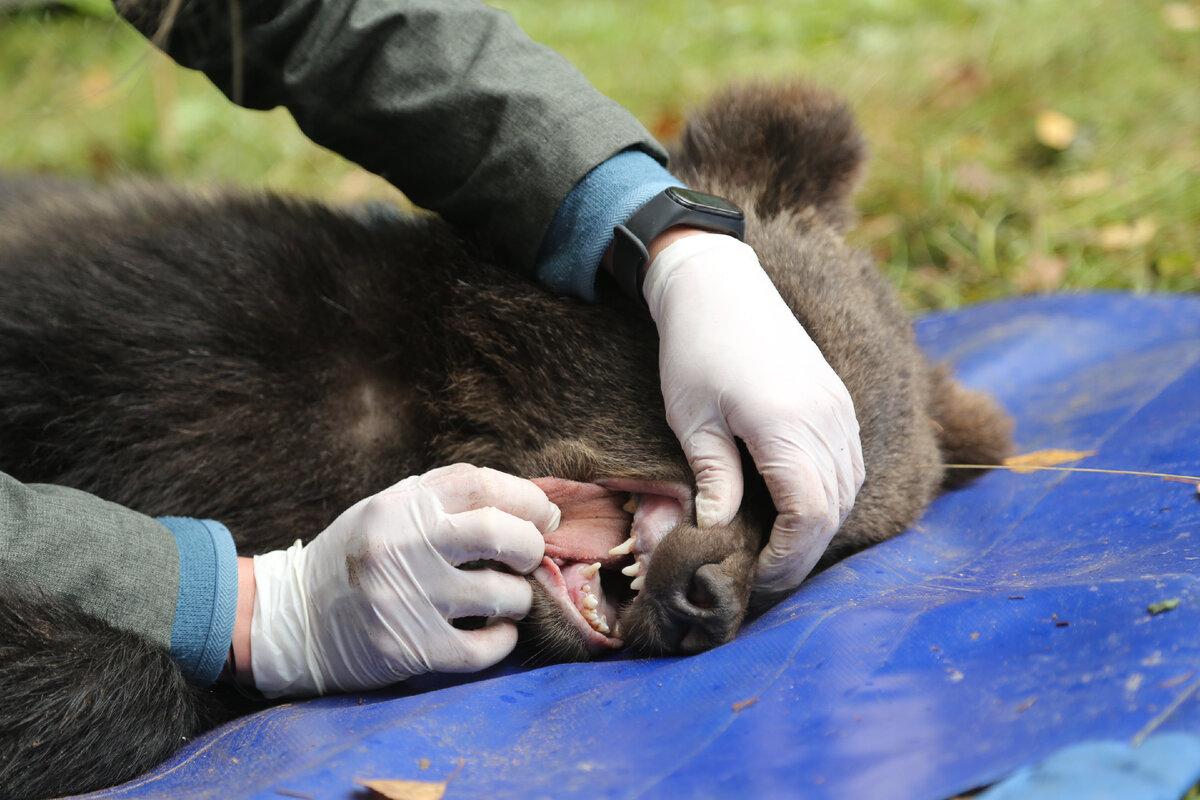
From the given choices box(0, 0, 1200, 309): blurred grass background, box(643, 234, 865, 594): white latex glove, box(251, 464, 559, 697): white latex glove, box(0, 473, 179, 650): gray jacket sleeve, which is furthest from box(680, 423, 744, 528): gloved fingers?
box(0, 0, 1200, 309): blurred grass background

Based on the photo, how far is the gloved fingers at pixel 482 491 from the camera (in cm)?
228

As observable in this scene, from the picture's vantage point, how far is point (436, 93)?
2.88 m

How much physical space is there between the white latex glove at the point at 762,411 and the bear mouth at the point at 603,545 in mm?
137

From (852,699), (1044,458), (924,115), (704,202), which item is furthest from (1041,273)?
(852,699)

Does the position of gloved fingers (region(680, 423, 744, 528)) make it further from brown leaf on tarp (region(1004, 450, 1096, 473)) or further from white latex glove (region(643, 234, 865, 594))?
brown leaf on tarp (region(1004, 450, 1096, 473))

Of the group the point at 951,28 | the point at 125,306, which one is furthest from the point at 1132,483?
the point at 951,28

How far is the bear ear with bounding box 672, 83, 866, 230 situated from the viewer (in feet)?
10.1

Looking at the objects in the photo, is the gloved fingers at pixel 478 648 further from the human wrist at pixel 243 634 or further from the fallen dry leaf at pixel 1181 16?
the fallen dry leaf at pixel 1181 16

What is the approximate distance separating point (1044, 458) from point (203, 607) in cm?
247

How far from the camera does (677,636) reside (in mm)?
2162

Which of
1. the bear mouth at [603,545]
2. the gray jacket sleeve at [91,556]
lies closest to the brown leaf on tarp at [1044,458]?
the bear mouth at [603,545]

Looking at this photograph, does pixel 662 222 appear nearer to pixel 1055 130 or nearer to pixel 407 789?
pixel 407 789

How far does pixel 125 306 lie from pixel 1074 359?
3.40 metres

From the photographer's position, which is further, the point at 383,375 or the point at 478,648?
the point at 383,375
